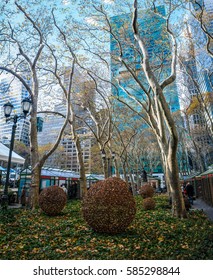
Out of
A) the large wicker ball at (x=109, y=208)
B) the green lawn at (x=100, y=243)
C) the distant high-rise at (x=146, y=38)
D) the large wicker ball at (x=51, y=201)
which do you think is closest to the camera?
the green lawn at (x=100, y=243)

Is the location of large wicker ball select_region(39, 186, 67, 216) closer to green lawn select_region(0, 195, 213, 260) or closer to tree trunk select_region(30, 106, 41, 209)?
tree trunk select_region(30, 106, 41, 209)

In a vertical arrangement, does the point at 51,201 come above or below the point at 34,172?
below

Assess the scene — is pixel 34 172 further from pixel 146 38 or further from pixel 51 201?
pixel 146 38

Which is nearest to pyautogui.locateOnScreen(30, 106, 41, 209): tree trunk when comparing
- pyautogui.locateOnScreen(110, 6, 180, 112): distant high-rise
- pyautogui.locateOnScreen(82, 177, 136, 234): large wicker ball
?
pyautogui.locateOnScreen(82, 177, 136, 234): large wicker ball

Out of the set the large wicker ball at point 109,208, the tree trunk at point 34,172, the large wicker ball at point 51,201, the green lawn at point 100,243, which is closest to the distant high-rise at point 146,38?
the tree trunk at point 34,172

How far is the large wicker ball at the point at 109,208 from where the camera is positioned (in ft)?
15.8

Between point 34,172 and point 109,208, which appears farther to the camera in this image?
point 34,172

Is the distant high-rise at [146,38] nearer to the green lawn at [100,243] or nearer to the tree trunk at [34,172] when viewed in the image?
the tree trunk at [34,172]

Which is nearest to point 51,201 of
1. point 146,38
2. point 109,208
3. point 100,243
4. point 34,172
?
point 34,172

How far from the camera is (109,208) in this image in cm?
480

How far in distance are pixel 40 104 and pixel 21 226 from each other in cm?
1031

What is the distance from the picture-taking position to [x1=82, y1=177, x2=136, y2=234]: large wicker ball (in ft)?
15.8

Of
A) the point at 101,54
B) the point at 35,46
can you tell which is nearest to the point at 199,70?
the point at 101,54

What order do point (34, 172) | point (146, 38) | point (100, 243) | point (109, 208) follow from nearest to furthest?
point (100, 243) → point (109, 208) → point (34, 172) → point (146, 38)
